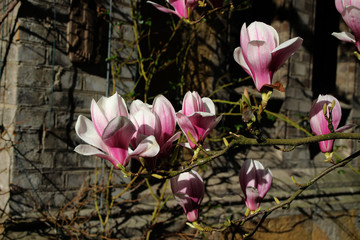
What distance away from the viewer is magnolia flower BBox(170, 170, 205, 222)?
2.92 feet

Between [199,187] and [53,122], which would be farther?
[53,122]

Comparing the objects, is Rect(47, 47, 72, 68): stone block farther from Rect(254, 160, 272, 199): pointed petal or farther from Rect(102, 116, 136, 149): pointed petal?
Rect(102, 116, 136, 149): pointed petal

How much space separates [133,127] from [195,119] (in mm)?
154

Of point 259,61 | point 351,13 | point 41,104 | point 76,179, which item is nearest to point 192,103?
point 259,61

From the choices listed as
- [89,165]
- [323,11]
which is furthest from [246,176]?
[323,11]

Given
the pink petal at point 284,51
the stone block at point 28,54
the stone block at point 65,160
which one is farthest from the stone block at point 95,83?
the pink petal at point 284,51

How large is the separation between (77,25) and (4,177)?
1120 mm

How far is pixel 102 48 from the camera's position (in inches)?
106

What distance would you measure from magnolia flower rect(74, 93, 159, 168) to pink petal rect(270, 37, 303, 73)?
285 millimetres

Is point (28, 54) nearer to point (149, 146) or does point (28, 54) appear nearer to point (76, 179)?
point (76, 179)

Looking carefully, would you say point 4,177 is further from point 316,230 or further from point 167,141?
point 316,230

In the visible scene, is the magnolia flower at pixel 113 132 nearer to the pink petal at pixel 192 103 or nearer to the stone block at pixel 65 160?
the pink petal at pixel 192 103

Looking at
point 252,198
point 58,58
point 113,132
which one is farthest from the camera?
point 58,58

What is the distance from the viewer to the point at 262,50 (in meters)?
0.69
